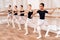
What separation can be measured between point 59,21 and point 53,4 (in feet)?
4.27

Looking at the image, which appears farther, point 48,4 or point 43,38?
point 48,4

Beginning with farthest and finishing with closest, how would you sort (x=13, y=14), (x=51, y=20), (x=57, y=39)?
(x=13, y=14), (x=51, y=20), (x=57, y=39)

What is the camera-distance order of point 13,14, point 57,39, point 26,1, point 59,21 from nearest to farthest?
point 57,39 → point 59,21 → point 13,14 → point 26,1

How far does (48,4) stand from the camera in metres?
7.70

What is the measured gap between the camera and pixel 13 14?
7.38 metres

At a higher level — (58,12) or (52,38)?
(58,12)

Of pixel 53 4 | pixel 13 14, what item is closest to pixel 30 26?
pixel 13 14

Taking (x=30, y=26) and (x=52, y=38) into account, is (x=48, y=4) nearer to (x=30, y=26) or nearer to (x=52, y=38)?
(x=30, y=26)

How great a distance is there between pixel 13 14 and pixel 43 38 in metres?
2.52

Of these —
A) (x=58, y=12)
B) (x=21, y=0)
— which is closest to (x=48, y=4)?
(x=58, y=12)

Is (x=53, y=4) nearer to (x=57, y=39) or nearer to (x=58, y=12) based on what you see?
(x=58, y=12)

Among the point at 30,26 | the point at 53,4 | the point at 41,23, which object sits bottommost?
the point at 30,26

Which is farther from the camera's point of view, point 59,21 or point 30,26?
point 30,26

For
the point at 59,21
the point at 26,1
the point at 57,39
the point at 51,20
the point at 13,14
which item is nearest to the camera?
the point at 57,39
